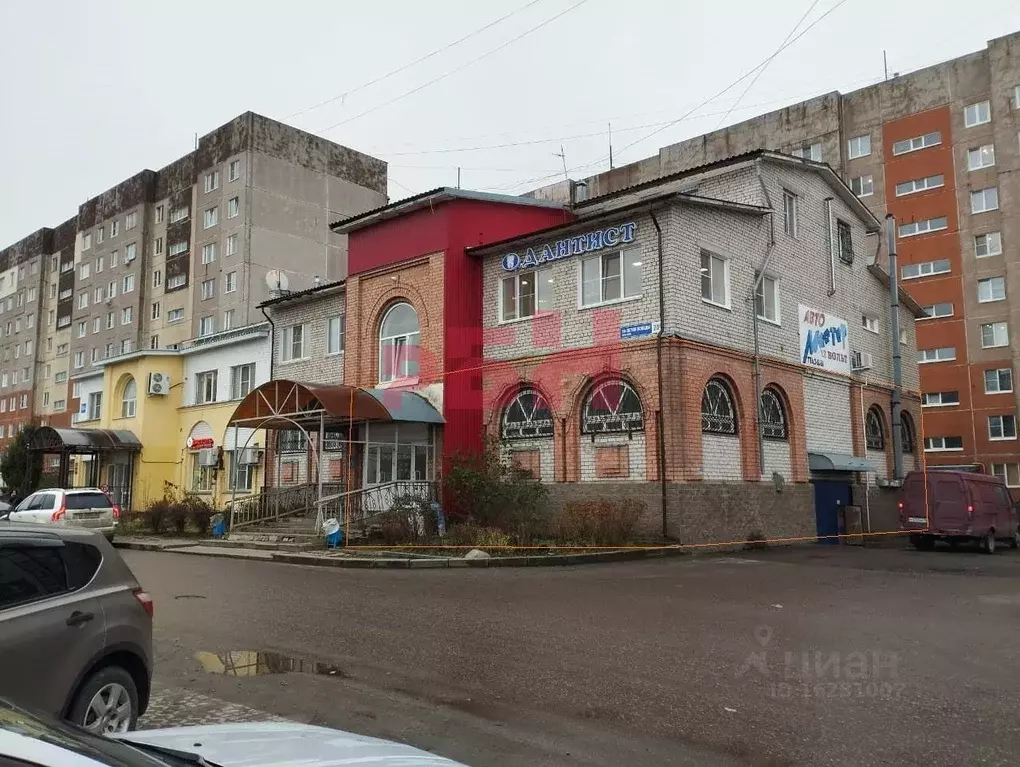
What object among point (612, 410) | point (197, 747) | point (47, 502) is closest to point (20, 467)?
point (47, 502)

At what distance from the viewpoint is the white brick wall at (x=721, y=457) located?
20.1 meters

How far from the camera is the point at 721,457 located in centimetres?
2064

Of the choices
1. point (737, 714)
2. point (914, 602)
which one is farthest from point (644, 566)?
point (737, 714)

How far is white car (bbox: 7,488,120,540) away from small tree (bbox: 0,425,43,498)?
2280cm

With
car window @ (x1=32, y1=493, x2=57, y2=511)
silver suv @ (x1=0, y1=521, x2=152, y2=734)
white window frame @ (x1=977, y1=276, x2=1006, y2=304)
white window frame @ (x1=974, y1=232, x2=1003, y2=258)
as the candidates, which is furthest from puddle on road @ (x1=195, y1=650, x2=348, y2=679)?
white window frame @ (x1=974, y1=232, x2=1003, y2=258)

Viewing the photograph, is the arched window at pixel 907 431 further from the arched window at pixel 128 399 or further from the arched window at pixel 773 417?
the arched window at pixel 128 399

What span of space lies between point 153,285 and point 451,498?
44952 millimetres

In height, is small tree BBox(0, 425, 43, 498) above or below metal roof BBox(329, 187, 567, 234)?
below

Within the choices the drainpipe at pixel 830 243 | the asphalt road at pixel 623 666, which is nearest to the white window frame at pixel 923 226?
the drainpipe at pixel 830 243

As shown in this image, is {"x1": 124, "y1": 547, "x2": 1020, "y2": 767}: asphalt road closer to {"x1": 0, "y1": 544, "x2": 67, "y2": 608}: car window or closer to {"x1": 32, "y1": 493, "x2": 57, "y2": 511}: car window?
{"x1": 0, "y1": 544, "x2": 67, "y2": 608}: car window

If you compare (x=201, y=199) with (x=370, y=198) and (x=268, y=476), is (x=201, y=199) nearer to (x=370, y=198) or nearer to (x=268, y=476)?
(x=370, y=198)

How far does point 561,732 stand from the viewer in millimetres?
5430

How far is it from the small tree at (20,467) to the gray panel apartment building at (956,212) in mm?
30651

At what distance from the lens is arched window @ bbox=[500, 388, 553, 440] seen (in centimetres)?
2172
